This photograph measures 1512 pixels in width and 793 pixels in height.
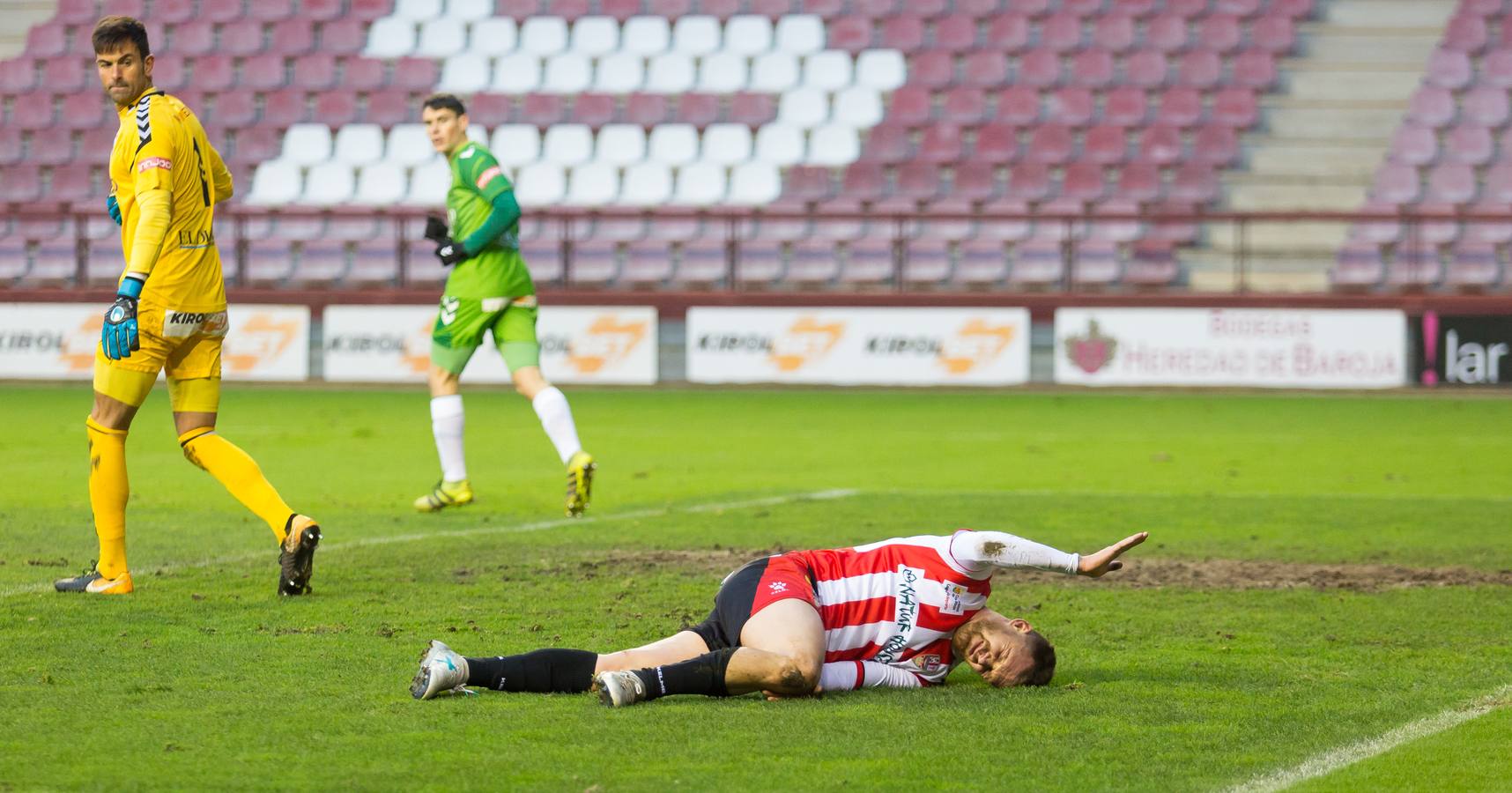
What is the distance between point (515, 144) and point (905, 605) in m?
22.4

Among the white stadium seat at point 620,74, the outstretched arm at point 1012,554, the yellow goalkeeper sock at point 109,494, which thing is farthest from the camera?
the white stadium seat at point 620,74

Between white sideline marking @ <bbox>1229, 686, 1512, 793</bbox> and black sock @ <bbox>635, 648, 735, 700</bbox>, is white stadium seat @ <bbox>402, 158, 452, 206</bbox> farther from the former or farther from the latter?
white sideline marking @ <bbox>1229, 686, 1512, 793</bbox>

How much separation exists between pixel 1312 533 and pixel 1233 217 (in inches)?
496

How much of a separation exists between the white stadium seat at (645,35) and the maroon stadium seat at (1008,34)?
192 inches

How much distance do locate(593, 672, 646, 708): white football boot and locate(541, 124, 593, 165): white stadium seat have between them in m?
22.0

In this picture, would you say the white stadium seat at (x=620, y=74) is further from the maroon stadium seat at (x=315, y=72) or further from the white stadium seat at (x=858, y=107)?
the maroon stadium seat at (x=315, y=72)

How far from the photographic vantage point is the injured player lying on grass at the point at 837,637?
548 cm

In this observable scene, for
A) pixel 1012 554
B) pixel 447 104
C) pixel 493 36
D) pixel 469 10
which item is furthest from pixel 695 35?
pixel 1012 554

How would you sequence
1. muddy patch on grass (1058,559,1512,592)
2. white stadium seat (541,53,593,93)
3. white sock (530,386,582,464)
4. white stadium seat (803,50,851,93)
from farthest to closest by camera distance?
white stadium seat (541,53,593,93)
white stadium seat (803,50,851,93)
white sock (530,386,582,464)
muddy patch on grass (1058,559,1512,592)

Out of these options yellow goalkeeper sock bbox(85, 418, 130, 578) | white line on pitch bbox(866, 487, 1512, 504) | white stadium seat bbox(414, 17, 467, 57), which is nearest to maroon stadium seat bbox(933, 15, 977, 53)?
white stadium seat bbox(414, 17, 467, 57)

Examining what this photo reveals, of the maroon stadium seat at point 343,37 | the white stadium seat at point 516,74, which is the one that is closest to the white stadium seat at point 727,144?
the white stadium seat at point 516,74

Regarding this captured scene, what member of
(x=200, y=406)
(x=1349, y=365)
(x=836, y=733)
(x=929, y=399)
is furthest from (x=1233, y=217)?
(x=836, y=733)

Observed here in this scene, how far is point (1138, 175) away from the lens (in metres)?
25.4

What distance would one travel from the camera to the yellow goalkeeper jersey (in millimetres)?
7223
